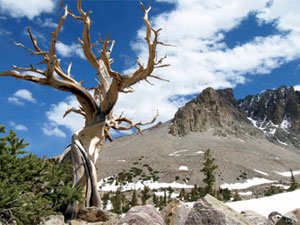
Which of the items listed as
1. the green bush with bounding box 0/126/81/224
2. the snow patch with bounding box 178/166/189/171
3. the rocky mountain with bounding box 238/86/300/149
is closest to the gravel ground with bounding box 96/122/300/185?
the snow patch with bounding box 178/166/189/171

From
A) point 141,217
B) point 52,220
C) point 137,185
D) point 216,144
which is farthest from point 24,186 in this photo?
point 216,144

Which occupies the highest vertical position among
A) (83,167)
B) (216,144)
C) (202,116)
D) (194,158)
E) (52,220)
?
(202,116)

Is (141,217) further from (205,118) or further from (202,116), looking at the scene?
(205,118)

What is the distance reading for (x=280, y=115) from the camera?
176m

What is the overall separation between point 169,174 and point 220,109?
77.6 m

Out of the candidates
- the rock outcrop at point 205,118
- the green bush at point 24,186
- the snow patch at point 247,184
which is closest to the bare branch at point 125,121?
the green bush at point 24,186

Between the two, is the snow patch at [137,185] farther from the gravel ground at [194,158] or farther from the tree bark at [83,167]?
the tree bark at [83,167]

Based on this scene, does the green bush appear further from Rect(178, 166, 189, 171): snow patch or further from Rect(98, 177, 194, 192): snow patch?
Rect(178, 166, 189, 171): snow patch

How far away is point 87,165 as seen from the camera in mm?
8125

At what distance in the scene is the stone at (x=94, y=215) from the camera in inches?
266

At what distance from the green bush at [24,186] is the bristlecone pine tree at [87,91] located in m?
1.06

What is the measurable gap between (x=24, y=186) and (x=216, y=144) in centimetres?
9622

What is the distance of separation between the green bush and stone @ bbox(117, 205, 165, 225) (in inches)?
78.6

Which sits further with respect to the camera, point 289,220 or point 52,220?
point 52,220
